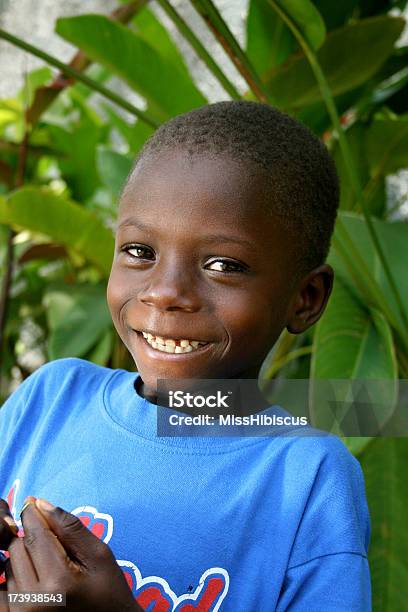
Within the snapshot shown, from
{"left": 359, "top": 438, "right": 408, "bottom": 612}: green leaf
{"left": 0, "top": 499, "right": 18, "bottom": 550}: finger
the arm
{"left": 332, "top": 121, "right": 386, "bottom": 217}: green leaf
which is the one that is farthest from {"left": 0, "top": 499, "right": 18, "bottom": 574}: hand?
{"left": 332, "top": 121, "right": 386, "bottom": 217}: green leaf

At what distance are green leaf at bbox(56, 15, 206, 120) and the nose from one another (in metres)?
0.83

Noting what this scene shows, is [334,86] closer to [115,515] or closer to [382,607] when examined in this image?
[382,607]

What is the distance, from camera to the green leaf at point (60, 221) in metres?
1.51

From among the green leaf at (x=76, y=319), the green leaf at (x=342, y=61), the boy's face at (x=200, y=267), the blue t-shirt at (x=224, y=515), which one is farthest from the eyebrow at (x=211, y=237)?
the green leaf at (x=76, y=319)

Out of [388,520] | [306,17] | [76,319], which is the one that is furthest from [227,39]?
[76,319]

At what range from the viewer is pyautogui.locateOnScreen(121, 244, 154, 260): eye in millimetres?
724

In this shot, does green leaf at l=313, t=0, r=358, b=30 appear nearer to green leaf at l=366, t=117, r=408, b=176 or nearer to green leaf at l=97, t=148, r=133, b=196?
green leaf at l=366, t=117, r=408, b=176

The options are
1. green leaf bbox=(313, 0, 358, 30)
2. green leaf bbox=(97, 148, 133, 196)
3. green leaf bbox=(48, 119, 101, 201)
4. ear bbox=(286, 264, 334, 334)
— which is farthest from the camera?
green leaf bbox=(48, 119, 101, 201)

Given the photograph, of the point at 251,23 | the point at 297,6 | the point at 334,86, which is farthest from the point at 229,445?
the point at 251,23

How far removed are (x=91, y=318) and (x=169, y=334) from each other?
1.12 m

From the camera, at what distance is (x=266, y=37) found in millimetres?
1532

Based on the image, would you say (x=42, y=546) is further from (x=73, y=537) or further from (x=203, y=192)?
(x=203, y=192)

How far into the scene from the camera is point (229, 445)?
28.0 inches

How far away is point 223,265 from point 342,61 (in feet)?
2.73
